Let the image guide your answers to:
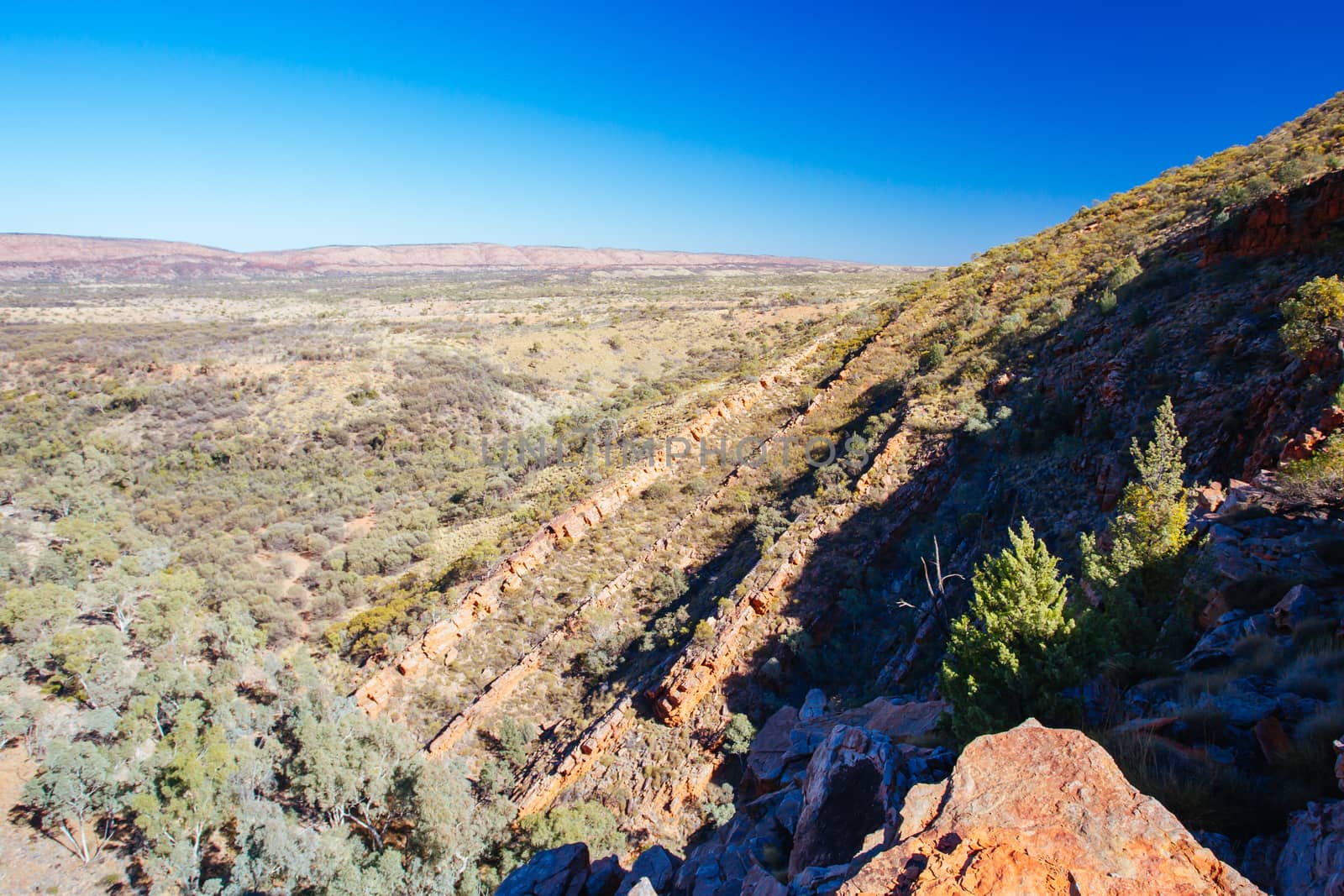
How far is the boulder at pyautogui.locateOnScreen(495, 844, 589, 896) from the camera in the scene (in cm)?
698

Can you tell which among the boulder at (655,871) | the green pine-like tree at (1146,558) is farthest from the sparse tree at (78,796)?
the green pine-like tree at (1146,558)

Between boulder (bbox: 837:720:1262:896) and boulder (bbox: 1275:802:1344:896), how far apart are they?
376mm

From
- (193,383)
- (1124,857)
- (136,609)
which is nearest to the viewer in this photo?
(1124,857)

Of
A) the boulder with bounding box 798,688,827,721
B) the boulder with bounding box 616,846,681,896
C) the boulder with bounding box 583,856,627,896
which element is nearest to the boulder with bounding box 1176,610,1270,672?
the boulder with bounding box 798,688,827,721

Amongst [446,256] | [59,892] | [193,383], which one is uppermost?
[446,256]

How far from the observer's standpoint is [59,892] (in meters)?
8.62

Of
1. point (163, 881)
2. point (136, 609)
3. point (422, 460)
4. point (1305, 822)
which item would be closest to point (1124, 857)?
point (1305, 822)

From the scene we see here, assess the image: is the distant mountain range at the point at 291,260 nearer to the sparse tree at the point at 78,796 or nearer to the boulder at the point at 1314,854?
the sparse tree at the point at 78,796

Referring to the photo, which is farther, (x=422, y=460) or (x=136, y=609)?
(x=422, y=460)

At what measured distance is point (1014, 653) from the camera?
563 cm

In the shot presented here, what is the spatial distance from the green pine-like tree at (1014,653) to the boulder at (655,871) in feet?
14.4

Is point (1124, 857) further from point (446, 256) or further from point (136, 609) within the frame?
point (446, 256)

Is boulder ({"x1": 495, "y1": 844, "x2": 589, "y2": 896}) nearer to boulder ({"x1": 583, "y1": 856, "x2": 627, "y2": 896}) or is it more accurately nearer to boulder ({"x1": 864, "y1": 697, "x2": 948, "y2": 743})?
boulder ({"x1": 583, "y1": 856, "x2": 627, "y2": 896})

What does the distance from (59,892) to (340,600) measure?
791 centimetres
